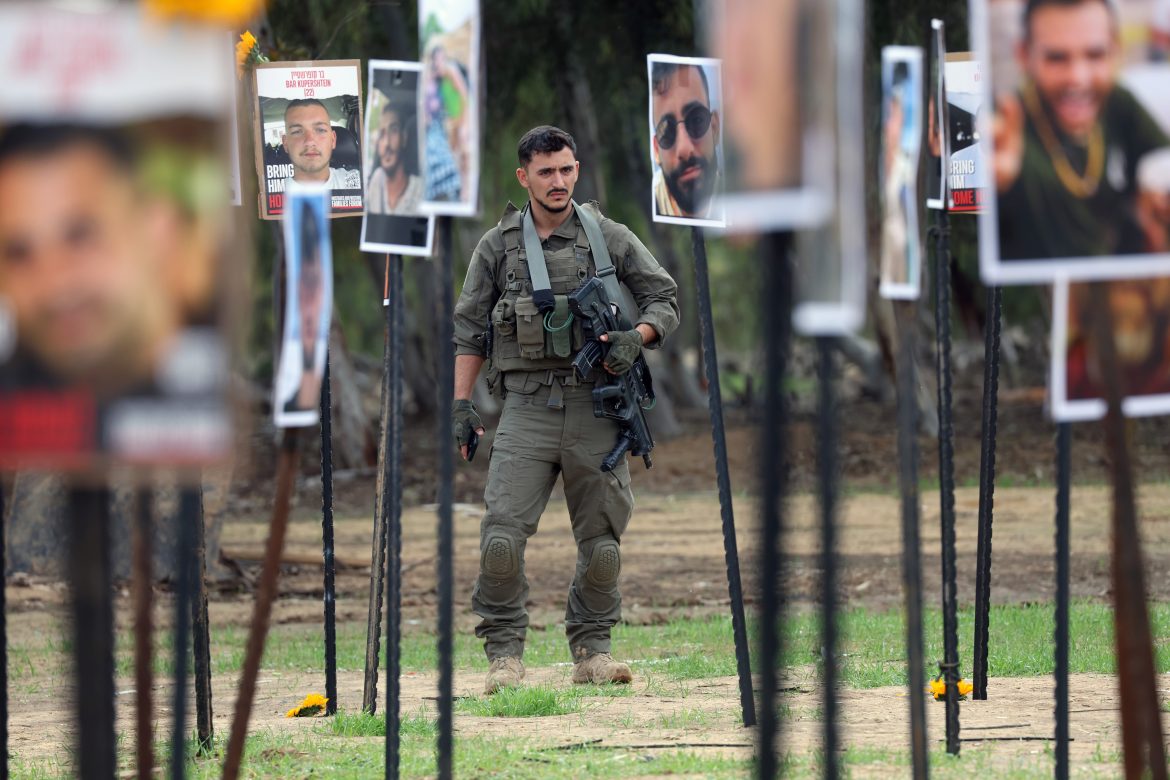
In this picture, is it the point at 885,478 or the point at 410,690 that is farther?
the point at 885,478

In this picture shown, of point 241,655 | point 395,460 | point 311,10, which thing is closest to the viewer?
point 395,460

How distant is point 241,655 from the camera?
891 centimetres

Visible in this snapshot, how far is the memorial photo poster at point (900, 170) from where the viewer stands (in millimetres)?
3574

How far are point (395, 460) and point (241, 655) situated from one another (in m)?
5.25

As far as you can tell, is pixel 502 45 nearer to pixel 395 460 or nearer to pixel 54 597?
pixel 54 597

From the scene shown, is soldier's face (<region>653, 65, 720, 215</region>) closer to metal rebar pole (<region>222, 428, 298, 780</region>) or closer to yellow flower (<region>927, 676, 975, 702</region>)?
yellow flower (<region>927, 676, 975, 702</region>)

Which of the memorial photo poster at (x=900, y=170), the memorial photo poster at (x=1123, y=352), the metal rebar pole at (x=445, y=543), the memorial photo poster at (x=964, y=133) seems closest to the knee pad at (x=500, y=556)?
the memorial photo poster at (x=964, y=133)

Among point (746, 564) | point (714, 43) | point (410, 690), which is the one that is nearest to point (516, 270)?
point (410, 690)

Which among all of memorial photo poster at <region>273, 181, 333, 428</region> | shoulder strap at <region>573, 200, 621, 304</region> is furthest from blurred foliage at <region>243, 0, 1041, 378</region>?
memorial photo poster at <region>273, 181, 333, 428</region>

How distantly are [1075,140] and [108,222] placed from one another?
1.65 m

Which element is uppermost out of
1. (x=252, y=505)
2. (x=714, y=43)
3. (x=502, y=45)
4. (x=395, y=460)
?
(x=502, y=45)

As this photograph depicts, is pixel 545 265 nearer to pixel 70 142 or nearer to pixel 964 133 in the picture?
pixel 964 133

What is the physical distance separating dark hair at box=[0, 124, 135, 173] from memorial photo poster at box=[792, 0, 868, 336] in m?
1.02

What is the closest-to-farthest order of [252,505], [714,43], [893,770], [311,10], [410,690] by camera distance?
[714,43]
[893,770]
[410,690]
[311,10]
[252,505]
